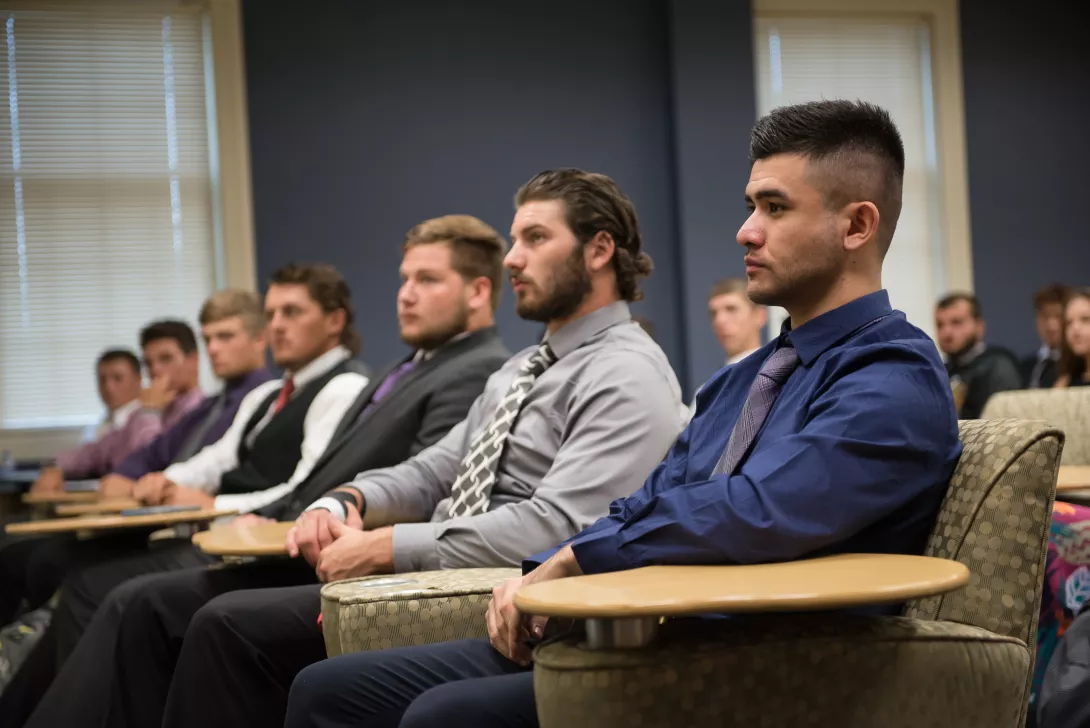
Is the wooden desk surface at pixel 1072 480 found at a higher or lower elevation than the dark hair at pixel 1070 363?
lower

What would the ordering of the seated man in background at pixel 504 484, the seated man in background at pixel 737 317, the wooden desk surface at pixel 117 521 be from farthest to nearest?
the seated man in background at pixel 737 317 → the wooden desk surface at pixel 117 521 → the seated man in background at pixel 504 484

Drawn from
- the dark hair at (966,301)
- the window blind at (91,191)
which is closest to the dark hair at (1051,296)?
the dark hair at (966,301)

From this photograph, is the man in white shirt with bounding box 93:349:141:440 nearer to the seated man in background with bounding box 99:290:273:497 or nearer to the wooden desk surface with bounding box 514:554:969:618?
the seated man in background with bounding box 99:290:273:497

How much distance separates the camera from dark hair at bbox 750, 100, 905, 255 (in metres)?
1.56

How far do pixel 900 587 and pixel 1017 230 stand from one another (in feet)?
23.1

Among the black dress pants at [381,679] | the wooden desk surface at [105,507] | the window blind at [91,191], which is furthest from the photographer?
the window blind at [91,191]

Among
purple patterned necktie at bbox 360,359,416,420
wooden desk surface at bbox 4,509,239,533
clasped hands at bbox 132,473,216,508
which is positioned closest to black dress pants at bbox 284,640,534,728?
wooden desk surface at bbox 4,509,239,533

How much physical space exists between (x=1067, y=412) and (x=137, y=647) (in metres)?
2.38

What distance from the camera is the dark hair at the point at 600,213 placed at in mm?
2369

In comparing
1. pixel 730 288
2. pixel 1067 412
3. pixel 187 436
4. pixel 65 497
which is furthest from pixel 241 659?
pixel 730 288

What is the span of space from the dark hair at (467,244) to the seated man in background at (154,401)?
2637 millimetres

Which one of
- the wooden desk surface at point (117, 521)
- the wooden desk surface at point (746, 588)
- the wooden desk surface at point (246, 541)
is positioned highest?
the wooden desk surface at point (746, 588)

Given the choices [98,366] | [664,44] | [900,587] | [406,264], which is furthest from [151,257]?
[900,587]

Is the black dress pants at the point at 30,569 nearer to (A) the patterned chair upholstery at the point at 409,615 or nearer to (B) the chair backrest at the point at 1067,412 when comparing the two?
(A) the patterned chair upholstery at the point at 409,615
